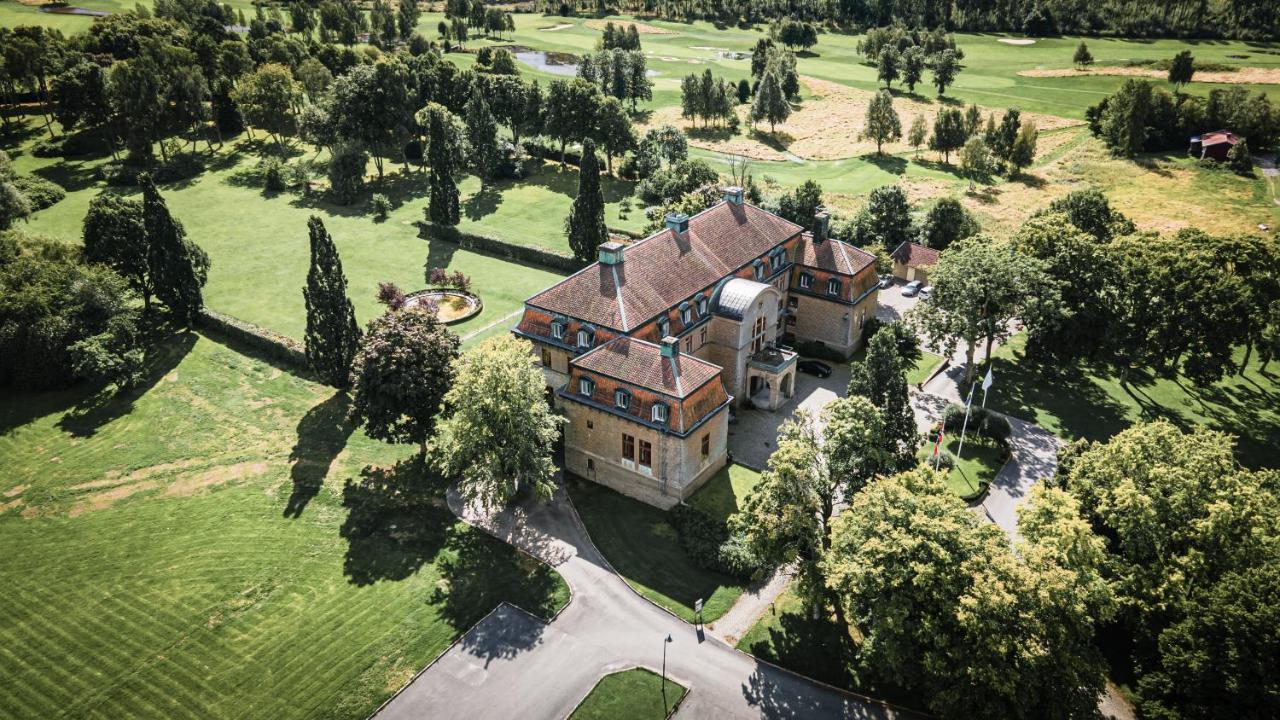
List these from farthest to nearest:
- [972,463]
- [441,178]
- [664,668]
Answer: [441,178] < [972,463] < [664,668]

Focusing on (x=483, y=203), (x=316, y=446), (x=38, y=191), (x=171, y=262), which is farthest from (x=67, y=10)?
(x=316, y=446)

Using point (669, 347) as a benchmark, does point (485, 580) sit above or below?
below

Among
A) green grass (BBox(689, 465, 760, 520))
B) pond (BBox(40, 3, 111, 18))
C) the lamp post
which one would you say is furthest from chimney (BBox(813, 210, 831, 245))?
pond (BBox(40, 3, 111, 18))

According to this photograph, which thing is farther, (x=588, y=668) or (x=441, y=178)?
(x=441, y=178)

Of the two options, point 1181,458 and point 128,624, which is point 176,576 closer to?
point 128,624

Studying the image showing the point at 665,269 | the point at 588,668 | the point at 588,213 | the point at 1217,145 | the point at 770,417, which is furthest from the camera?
the point at 1217,145

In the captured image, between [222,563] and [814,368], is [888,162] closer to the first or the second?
[814,368]

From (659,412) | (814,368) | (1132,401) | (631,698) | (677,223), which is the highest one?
(677,223)
